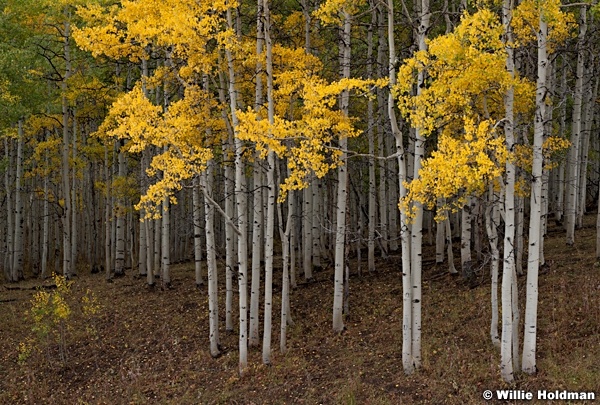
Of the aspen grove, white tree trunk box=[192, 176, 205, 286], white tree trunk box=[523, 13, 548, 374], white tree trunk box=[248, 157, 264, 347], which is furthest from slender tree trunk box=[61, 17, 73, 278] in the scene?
white tree trunk box=[523, 13, 548, 374]

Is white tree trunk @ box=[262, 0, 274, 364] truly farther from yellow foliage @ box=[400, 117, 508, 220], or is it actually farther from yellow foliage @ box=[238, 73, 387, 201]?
yellow foliage @ box=[400, 117, 508, 220]

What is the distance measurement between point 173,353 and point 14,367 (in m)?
4.13

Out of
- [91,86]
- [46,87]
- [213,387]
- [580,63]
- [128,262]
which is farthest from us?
[128,262]

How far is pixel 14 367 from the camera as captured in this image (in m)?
13.3

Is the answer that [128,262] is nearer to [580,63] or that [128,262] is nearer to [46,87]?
[46,87]

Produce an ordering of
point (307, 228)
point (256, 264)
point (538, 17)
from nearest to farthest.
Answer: point (538, 17), point (256, 264), point (307, 228)

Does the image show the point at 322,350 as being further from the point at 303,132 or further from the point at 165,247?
the point at 165,247

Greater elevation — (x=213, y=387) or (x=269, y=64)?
(x=269, y=64)

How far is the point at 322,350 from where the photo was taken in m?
12.1

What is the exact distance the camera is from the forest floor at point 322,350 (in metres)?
9.49

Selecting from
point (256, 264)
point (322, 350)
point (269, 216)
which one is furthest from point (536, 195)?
point (256, 264)

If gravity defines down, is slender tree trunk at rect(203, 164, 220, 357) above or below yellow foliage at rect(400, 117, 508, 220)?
below

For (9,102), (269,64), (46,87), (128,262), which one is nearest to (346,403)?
(269,64)

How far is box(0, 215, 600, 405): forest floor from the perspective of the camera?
31.1 ft
